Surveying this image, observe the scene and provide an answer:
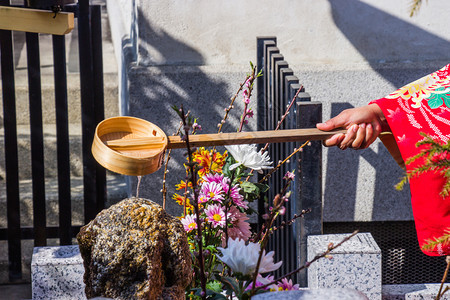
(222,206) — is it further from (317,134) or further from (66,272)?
(66,272)

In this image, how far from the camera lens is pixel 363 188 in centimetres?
437

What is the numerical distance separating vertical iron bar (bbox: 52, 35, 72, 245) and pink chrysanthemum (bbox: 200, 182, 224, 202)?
228cm

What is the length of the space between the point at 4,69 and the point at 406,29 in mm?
2663

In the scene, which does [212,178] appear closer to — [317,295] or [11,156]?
[317,295]

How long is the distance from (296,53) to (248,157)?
2256mm

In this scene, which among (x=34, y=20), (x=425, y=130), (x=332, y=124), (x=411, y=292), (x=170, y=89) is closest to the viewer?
(x=425, y=130)

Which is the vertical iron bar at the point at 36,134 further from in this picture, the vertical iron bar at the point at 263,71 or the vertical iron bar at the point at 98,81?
the vertical iron bar at the point at 263,71

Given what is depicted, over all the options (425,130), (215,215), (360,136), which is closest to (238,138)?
(215,215)

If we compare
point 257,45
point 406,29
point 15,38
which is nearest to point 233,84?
point 257,45

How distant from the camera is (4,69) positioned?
403cm

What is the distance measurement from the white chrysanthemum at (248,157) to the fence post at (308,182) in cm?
64

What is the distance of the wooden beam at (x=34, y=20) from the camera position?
246 cm

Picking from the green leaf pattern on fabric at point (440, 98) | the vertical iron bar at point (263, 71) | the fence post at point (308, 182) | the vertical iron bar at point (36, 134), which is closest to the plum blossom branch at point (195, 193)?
the green leaf pattern on fabric at point (440, 98)

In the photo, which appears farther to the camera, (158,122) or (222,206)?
(158,122)
